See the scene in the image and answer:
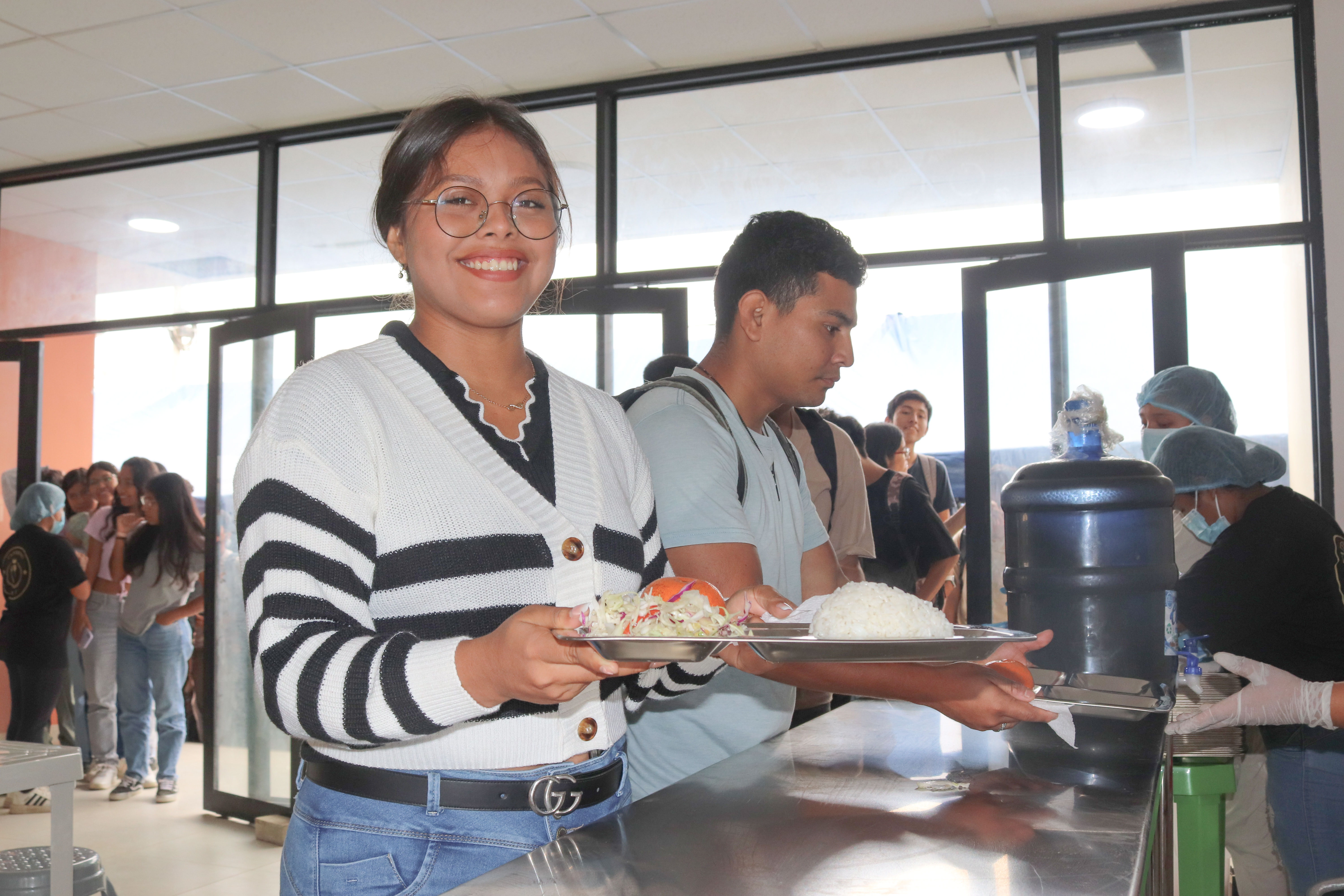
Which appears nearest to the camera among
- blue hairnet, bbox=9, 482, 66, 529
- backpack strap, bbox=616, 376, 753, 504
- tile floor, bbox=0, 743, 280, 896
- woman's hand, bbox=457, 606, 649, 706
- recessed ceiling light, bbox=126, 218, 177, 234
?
woman's hand, bbox=457, 606, 649, 706

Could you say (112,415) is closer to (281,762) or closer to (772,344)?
(281,762)

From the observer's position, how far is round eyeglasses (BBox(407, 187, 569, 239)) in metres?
1.17

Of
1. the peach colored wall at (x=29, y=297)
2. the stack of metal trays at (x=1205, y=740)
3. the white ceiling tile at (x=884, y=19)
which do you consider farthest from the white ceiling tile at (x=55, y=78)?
the stack of metal trays at (x=1205, y=740)

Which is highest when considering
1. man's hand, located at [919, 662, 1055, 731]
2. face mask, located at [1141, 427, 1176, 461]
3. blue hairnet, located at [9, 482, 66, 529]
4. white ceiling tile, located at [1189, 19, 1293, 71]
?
white ceiling tile, located at [1189, 19, 1293, 71]

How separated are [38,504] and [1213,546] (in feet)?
15.8

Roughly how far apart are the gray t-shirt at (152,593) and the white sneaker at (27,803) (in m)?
0.79

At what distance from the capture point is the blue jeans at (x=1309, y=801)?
2344 millimetres

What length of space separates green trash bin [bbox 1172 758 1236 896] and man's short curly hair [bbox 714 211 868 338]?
4.39 ft

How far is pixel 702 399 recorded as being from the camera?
1.61 metres

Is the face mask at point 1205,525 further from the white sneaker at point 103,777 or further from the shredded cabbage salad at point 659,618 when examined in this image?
the white sneaker at point 103,777

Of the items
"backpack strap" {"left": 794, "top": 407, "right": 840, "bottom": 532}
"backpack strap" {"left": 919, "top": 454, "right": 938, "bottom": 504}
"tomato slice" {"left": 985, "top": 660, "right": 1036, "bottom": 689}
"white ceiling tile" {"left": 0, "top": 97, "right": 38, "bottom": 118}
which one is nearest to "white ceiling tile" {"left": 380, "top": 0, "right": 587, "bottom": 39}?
"backpack strap" {"left": 794, "top": 407, "right": 840, "bottom": 532}

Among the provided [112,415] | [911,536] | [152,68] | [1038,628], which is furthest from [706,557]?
[112,415]

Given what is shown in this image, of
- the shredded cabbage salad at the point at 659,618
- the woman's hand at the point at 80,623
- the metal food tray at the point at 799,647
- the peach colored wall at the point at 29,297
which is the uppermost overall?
the peach colored wall at the point at 29,297

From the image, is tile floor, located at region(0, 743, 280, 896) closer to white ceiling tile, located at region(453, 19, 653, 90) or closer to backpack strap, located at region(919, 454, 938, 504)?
white ceiling tile, located at region(453, 19, 653, 90)
